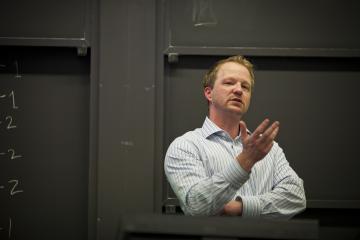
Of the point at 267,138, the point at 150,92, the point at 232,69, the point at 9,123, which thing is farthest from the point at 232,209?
A: the point at 9,123

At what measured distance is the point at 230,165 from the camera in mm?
1439

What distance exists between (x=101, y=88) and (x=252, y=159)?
1268 mm

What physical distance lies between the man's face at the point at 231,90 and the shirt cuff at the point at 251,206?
0.34 metres

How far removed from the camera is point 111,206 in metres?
2.47

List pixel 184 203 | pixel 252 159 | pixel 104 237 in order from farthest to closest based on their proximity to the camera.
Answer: pixel 104 237 → pixel 184 203 → pixel 252 159

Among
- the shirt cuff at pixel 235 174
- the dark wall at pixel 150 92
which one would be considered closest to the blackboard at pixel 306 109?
the dark wall at pixel 150 92

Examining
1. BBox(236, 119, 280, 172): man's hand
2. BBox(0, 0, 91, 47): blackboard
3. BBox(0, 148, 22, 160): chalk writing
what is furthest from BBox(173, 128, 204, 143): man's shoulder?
BBox(0, 148, 22, 160): chalk writing

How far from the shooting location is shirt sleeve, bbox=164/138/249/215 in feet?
4.72

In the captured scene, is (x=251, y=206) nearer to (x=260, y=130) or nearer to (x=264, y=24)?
(x=260, y=130)

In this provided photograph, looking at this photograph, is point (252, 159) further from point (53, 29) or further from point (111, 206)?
Result: point (53, 29)

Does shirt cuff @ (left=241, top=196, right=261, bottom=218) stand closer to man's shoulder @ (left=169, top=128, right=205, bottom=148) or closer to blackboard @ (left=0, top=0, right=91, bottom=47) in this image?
man's shoulder @ (left=169, top=128, right=205, bottom=148)

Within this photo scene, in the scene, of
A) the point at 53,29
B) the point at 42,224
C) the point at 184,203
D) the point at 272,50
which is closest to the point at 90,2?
the point at 53,29

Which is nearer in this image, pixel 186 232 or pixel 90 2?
pixel 186 232

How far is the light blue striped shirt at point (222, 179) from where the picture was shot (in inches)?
57.8
